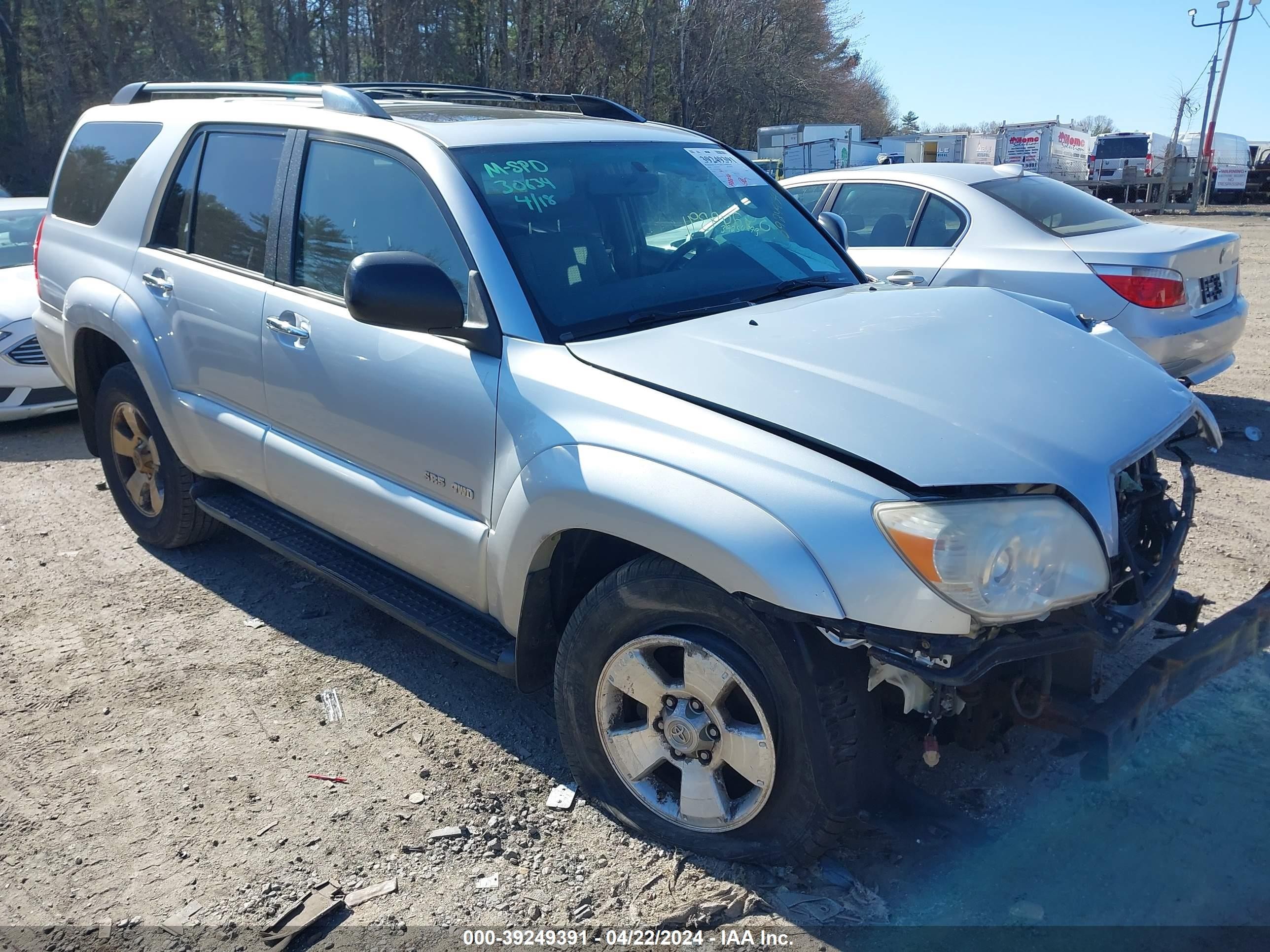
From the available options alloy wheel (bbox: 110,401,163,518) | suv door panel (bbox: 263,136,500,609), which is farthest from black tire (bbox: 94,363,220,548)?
suv door panel (bbox: 263,136,500,609)

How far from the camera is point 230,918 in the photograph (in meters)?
2.58

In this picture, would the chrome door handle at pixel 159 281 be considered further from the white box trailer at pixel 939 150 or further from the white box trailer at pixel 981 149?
the white box trailer at pixel 981 149

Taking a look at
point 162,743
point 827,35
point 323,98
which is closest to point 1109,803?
point 162,743

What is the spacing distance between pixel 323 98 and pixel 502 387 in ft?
5.55

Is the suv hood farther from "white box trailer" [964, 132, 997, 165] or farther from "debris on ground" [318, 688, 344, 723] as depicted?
"white box trailer" [964, 132, 997, 165]

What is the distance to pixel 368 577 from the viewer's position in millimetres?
3510

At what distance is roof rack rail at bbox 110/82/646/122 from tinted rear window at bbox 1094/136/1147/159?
105 feet

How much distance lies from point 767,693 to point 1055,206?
18.0 ft

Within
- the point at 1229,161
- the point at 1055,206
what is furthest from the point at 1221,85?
the point at 1055,206

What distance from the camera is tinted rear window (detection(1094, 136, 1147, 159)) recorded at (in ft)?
104

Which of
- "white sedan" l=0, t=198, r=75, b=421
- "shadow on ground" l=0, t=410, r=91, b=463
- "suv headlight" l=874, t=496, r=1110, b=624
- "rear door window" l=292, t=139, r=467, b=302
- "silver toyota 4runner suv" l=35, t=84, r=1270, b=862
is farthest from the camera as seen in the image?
"white sedan" l=0, t=198, r=75, b=421

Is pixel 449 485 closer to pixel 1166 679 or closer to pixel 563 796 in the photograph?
pixel 563 796

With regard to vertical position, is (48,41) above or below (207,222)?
above

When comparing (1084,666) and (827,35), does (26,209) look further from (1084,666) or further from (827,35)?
(827,35)
